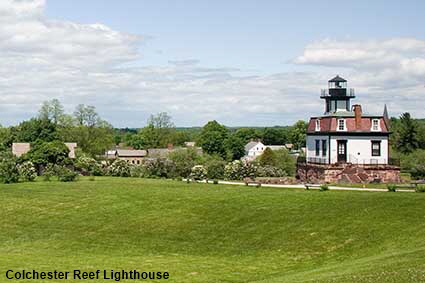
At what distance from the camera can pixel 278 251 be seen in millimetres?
27844

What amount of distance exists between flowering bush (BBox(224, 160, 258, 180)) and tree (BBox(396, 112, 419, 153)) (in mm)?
31715

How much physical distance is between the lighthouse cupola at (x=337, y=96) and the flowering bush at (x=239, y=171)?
12863 millimetres

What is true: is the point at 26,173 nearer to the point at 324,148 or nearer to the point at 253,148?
the point at 324,148

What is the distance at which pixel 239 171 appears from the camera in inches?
2734

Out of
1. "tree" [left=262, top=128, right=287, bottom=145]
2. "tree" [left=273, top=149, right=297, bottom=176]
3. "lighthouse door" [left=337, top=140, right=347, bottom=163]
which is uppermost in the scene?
"tree" [left=262, top=128, right=287, bottom=145]

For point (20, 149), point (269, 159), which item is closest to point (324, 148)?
point (269, 159)

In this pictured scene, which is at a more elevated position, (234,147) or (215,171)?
(234,147)

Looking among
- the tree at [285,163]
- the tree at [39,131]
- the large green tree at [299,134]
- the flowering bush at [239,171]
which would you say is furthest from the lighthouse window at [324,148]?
the large green tree at [299,134]

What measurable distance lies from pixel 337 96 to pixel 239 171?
50.4 ft

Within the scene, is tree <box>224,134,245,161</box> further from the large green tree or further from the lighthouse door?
the lighthouse door

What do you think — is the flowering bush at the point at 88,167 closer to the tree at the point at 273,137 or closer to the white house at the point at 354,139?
the white house at the point at 354,139

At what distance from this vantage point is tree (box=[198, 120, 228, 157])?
132 metres

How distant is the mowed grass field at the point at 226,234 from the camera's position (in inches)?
930

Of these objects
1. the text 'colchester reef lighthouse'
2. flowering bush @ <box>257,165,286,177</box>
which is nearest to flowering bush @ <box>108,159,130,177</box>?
flowering bush @ <box>257,165,286,177</box>
